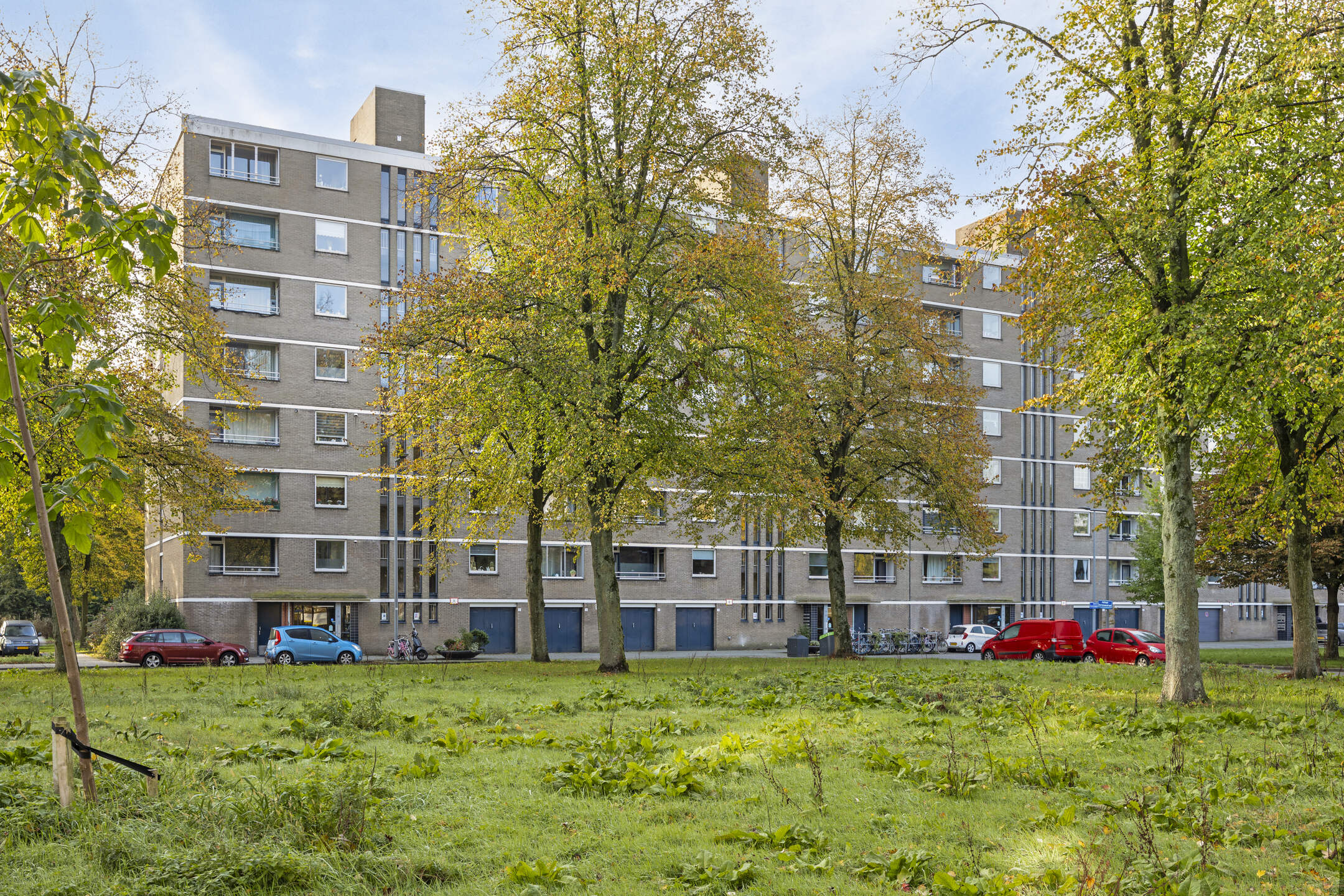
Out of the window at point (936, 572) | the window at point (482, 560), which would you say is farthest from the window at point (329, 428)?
the window at point (936, 572)

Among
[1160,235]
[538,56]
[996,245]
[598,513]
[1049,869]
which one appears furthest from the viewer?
[538,56]

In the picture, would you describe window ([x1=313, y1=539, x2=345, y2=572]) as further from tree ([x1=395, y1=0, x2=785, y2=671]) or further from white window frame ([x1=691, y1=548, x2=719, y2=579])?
tree ([x1=395, y1=0, x2=785, y2=671])

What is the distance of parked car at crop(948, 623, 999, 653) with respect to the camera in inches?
2179

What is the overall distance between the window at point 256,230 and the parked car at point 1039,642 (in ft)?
123

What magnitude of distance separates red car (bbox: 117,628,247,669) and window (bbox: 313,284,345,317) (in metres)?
17.2

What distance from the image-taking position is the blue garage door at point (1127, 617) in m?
72.5

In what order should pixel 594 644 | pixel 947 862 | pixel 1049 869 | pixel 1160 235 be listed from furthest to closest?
pixel 594 644 < pixel 1160 235 < pixel 947 862 < pixel 1049 869

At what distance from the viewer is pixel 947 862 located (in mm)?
6168

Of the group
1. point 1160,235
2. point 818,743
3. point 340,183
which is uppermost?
point 340,183

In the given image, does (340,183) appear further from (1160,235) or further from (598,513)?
(1160,235)

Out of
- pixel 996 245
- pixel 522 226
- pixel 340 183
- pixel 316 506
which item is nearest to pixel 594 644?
pixel 316 506

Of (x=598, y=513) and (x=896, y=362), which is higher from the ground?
(x=896, y=362)

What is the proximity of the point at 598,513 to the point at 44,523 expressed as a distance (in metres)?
18.2

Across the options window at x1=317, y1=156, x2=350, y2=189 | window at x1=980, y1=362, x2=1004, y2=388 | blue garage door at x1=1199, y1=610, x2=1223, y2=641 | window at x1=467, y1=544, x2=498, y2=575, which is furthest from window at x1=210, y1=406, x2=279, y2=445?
blue garage door at x1=1199, y1=610, x2=1223, y2=641
